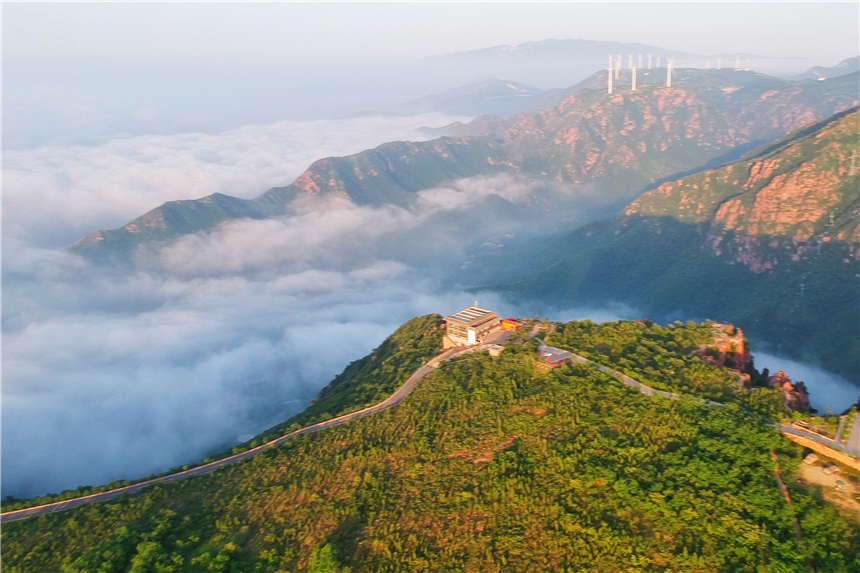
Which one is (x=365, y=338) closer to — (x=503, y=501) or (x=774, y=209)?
(x=774, y=209)

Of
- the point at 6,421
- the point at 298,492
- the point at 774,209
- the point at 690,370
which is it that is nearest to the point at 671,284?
the point at 774,209

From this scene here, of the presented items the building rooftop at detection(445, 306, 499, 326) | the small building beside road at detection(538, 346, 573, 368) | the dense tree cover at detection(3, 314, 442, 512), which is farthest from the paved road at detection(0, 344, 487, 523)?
the small building beside road at detection(538, 346, 573, 368)

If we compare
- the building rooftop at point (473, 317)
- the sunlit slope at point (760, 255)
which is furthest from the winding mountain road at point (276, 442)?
the sunlit slope at point (760, 255)

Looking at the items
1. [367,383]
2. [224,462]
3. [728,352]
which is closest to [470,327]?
[367,383]

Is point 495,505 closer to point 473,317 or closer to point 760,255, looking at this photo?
point 473,317

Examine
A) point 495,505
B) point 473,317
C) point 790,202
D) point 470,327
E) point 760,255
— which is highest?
point 495,505
